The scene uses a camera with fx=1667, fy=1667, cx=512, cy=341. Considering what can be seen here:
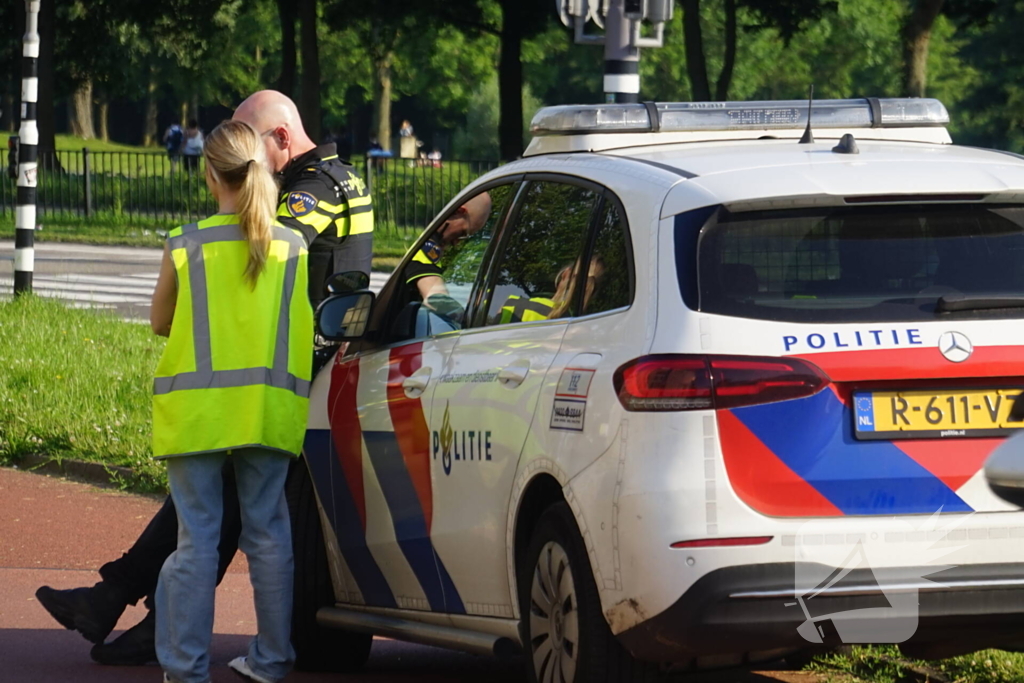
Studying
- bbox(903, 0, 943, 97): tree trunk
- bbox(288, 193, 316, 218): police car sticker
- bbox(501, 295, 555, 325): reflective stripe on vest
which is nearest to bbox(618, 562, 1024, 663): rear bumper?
bbox(501, 295, 555, 325): reflective stripe on vest

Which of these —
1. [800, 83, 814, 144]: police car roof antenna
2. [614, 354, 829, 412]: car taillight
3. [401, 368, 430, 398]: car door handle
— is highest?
[800, 83, 814, 144]: police car roof antenna

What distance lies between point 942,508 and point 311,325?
2.07 m

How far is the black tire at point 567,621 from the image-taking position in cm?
393

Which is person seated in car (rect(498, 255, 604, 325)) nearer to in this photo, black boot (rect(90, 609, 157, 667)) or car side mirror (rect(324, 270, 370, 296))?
car side mirror (rect(324, 270, 370, 296))

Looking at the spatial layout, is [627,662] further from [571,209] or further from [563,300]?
[571,209]

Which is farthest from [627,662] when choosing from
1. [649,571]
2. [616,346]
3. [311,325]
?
[311,325]

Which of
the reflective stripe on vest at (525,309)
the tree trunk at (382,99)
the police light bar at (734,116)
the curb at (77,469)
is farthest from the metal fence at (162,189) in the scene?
the tree trunk at (382,99)

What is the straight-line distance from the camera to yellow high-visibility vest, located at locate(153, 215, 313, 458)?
475 cm

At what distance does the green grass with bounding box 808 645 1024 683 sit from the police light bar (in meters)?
1.66

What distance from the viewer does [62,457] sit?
368 inches

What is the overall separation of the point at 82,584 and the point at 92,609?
1.36 meters

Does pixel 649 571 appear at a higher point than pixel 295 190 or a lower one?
lower

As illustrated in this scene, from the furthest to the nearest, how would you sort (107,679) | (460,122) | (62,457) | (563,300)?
1. (460,122)
2. (62,457)
3. (107,679)
4. (563,300)

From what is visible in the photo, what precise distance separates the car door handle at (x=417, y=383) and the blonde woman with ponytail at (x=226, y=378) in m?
0.30
